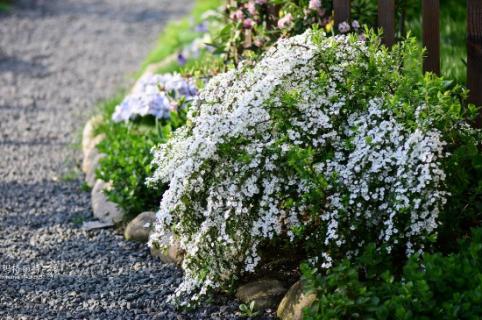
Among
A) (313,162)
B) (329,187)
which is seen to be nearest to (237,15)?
(313,162)

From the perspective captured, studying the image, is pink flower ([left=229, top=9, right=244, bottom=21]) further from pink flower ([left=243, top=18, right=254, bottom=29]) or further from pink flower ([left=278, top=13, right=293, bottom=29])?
pink flower ([left=278, top=13, right=293, bottom=29])

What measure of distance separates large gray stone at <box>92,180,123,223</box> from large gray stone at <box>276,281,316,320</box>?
1.56m

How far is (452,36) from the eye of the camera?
5.85 m

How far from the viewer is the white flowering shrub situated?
316 centimetres

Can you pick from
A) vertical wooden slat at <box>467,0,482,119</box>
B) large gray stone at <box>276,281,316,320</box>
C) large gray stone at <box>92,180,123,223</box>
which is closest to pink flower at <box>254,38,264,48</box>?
large gray stone at <box>92,180,123,223</box>

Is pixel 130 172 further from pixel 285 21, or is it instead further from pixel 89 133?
pixel 89 133

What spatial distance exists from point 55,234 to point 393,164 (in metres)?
2.20

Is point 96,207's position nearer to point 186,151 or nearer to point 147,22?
point 186,151

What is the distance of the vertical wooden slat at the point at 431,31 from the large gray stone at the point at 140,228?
1.67 meters

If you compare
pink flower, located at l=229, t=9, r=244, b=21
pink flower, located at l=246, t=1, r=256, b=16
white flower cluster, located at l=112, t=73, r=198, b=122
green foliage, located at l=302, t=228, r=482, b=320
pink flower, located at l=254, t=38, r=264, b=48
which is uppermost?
pink flower, located at l=246, t=1, r=256, b=16

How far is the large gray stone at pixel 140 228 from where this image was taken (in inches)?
172

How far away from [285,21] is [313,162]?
1.41 metres

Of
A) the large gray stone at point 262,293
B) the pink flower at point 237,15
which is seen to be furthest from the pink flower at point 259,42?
the large gray stone at point 262,293

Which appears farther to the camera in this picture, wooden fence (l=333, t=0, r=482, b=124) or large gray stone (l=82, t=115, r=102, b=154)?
large gray stone (l=82, t=115, r=102, b=154)
